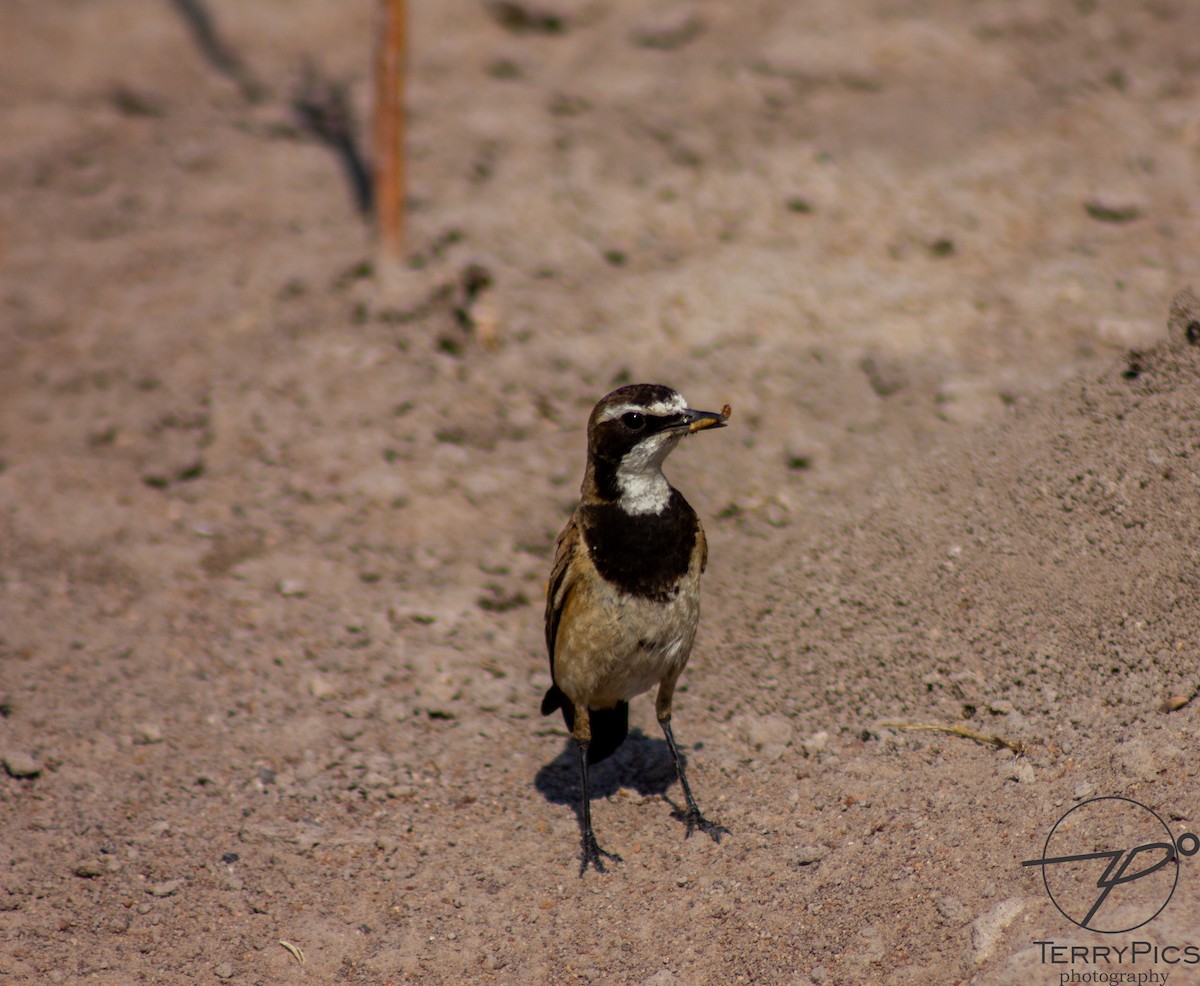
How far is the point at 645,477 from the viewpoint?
193 inches

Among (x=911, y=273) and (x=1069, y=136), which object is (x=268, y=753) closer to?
(x=911, y=273)

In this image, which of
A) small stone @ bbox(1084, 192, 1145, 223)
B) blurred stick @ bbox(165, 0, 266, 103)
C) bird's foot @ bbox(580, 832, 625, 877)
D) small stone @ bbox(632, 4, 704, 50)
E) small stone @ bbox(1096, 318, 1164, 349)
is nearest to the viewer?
bird's foot @ bbox(580, 832, 625, 877)

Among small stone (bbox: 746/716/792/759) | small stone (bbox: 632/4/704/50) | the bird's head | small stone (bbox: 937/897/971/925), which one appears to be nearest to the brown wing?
the bird's head

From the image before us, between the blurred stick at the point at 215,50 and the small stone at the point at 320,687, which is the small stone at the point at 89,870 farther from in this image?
the blurred stick at the point at 215,50

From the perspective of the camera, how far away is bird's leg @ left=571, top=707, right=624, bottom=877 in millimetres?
4977

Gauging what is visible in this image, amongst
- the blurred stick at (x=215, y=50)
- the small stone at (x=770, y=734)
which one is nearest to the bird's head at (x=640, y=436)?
the small stone at (x=770, y=734)

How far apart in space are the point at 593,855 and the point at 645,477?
162 cm

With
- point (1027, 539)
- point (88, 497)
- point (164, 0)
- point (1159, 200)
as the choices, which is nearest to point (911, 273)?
point (1159, 200)

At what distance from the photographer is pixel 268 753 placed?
5547 millimetres

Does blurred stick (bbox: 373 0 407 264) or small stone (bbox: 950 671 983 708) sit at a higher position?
blurred stick (bbox: 373 0 407 264)

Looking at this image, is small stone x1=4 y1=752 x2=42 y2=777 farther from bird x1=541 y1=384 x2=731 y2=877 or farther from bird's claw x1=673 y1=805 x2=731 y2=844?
bird's claw x1=673 y1=805 x2=731 y2=844

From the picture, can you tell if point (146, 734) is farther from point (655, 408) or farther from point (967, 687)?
point (967, 687)

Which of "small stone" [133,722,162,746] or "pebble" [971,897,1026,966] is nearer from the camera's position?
"pebble" [971,897,1026,966]

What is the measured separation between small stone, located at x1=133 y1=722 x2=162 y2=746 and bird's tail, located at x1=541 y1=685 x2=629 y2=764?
6.14ft
